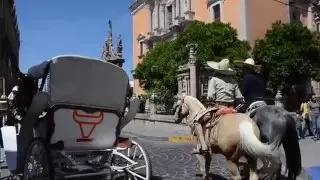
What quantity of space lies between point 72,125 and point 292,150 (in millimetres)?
3012

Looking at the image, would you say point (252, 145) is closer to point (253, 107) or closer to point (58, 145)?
point (253, 107)

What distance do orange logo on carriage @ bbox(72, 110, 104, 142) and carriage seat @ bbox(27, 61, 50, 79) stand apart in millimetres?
701

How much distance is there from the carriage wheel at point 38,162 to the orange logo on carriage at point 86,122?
1.80 feet

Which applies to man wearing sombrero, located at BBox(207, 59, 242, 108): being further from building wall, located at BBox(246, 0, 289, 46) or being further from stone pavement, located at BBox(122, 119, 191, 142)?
building wall, located at BBox(246, 0, 289, 46)

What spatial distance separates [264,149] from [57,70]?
2876 millimetres

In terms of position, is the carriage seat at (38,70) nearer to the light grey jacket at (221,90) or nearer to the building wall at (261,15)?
the light grey jacket at (221,90)

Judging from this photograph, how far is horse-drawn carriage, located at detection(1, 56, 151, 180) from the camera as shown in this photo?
6.00m

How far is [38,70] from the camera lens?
20.4ft

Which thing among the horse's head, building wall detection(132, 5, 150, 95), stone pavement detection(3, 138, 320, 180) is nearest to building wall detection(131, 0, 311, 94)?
building wall detection(132, 5, 150, 95)

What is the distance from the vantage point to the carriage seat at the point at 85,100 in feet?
19.8

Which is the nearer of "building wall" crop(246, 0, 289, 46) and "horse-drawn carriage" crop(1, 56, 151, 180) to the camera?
"horse-drawn carriage" crop(1, 56, 151, 180)

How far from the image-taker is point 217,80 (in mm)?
7160

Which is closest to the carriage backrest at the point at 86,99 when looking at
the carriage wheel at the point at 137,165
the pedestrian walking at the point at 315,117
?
the carriage wheel at the point at 137,165

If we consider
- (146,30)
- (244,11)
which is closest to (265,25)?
(244,11)
